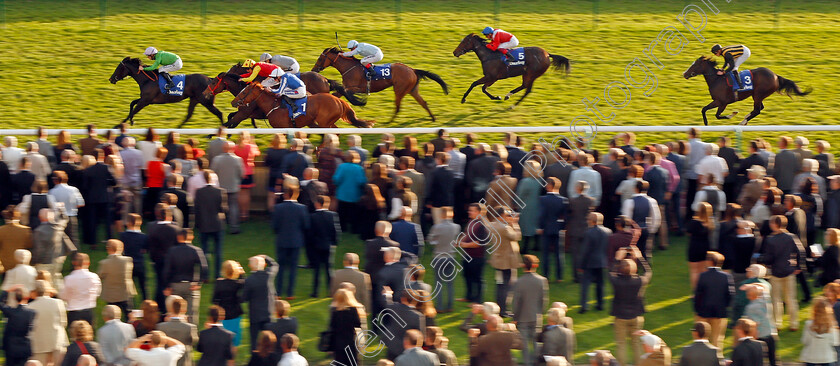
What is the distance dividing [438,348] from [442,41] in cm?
1429

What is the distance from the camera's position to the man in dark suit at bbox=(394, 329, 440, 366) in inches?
333

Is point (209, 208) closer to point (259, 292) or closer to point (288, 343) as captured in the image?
point (259, 292)

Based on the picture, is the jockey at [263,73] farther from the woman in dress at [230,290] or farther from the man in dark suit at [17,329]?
the man in dark suit at [17,329]

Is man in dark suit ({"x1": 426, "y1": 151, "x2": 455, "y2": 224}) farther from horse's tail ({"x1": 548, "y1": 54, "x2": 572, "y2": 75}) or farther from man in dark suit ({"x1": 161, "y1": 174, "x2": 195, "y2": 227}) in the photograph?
horse's tail ({"x1": 548, "y1": 54, "x2": 572, "y2": 75})

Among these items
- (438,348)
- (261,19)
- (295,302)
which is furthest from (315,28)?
(438,348)

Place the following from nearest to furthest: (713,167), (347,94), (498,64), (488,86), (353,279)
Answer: (353,279) → (713,167) → (347,94) → (498,64) → (488,86)

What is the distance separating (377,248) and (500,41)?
7.94 meters

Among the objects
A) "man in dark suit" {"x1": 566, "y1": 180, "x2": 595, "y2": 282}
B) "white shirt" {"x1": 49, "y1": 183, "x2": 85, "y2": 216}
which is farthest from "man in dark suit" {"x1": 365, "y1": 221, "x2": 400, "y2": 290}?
"white shirt" {"x1": 49, "y1": 183, "x2": 85, "y2": 216}

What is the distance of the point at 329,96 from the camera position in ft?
51.1

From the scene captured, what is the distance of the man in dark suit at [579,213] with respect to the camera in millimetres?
11594

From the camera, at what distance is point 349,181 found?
12.8 metres

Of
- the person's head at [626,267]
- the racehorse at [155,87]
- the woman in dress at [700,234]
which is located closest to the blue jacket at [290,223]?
the person's head at [626,267]

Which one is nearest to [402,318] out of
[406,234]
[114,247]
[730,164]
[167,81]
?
[406,234]

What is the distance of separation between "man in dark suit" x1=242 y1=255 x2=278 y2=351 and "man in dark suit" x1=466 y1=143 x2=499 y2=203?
11.5 feet
